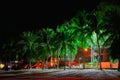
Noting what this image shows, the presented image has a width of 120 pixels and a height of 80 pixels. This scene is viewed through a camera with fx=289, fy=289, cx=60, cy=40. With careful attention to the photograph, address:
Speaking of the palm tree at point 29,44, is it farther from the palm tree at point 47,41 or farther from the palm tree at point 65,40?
the palm tree at point 65,40

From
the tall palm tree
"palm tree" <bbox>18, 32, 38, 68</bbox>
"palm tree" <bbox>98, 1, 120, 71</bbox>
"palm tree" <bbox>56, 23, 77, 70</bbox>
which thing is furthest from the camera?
"palm tree" <bbox>18, 32, 38, 68</bbox>

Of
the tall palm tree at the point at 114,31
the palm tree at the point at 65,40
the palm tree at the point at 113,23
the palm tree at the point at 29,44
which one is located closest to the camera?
the palm tree at the point at 113,23

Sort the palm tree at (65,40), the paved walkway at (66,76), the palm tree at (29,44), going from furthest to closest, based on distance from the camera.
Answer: the palm tree at (29,44)
the palm tree at (65,40)
the paved walkway at (66,76)

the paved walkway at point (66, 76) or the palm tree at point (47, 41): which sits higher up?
the palm tree at point (47, 41)

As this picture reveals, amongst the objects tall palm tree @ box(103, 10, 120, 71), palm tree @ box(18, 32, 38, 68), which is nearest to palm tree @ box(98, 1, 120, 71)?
tall palm tree @ box(103, 10, 120, 71)

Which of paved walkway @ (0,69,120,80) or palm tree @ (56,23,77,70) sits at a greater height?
palm tree @ (56,23,77,70)

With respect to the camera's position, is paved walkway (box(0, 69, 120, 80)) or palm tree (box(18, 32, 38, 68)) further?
palm tree (box(18, 32, 38, 68))

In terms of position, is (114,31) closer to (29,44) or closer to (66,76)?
(66,76)

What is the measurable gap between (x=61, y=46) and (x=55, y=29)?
1067 centimetres

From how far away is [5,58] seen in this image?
84.7 metres

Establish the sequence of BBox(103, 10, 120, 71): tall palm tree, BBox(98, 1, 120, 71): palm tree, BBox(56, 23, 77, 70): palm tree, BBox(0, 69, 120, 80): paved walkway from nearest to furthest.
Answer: BBox(0, 69, 120, 80): paved walkway, BBox(98, 1, 120, 71): palm tree, BBox(103, 10, 120, 71): tall palm tree, BBox(56, 23, 77, 70): palm tree


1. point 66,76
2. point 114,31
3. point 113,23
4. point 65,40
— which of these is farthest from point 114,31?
point 65,40

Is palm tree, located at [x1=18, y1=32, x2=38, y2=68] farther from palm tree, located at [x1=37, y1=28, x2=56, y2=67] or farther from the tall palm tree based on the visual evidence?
the tall palm tree

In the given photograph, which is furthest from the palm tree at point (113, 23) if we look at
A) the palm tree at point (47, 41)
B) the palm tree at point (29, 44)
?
the palm tree at point (29, 44)
